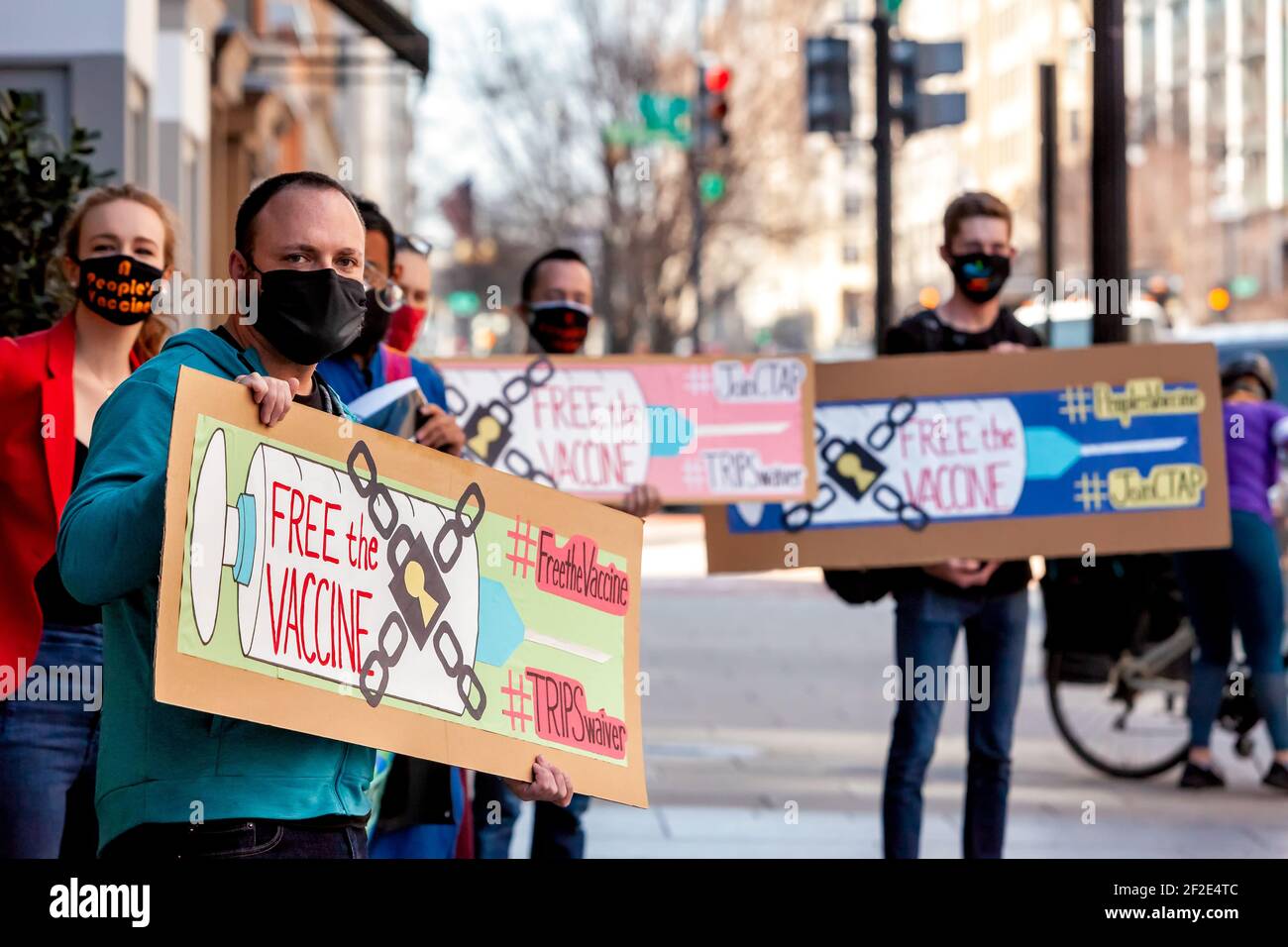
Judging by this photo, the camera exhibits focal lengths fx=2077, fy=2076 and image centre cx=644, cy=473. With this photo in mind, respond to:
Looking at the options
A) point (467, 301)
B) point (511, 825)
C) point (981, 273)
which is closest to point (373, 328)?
point (511, 825)

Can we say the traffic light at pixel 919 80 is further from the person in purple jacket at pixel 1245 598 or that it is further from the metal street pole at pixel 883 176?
the person in purple jacket at pixel 1245 598

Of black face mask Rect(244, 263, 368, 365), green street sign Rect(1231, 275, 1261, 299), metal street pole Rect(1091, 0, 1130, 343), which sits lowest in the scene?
black face mask Rect(244, 263, 368, 365)

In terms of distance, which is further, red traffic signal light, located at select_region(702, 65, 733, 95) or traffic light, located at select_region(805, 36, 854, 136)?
red traffic signal light, located at select_region(702, 65, 733, 95)

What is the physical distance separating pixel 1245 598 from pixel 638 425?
11.4ft

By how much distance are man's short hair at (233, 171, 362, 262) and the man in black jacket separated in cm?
329

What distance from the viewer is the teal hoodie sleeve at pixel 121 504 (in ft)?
9.88

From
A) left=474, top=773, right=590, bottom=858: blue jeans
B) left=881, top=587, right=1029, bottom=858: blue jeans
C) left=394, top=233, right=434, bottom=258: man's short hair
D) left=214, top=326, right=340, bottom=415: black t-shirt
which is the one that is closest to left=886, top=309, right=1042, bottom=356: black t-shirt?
left=881, top=587, right=1029, bottom=858: blue jeans

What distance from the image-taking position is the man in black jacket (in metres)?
6.18

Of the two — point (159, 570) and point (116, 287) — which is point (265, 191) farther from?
point (116, 287)

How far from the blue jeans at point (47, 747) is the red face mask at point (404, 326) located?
1.94 meters

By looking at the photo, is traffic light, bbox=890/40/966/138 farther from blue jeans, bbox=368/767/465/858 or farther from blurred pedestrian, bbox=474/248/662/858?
blue jeans, bbox=368/767/465/858

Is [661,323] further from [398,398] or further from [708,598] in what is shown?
[398,398]

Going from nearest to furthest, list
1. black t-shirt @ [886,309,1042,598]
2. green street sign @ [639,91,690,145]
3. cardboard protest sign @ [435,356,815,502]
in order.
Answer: black t-shirt @ [886,309,1042,598], cardboard protest sign @ [435,356,815,502], green street sign @ [639,91,690,145]
